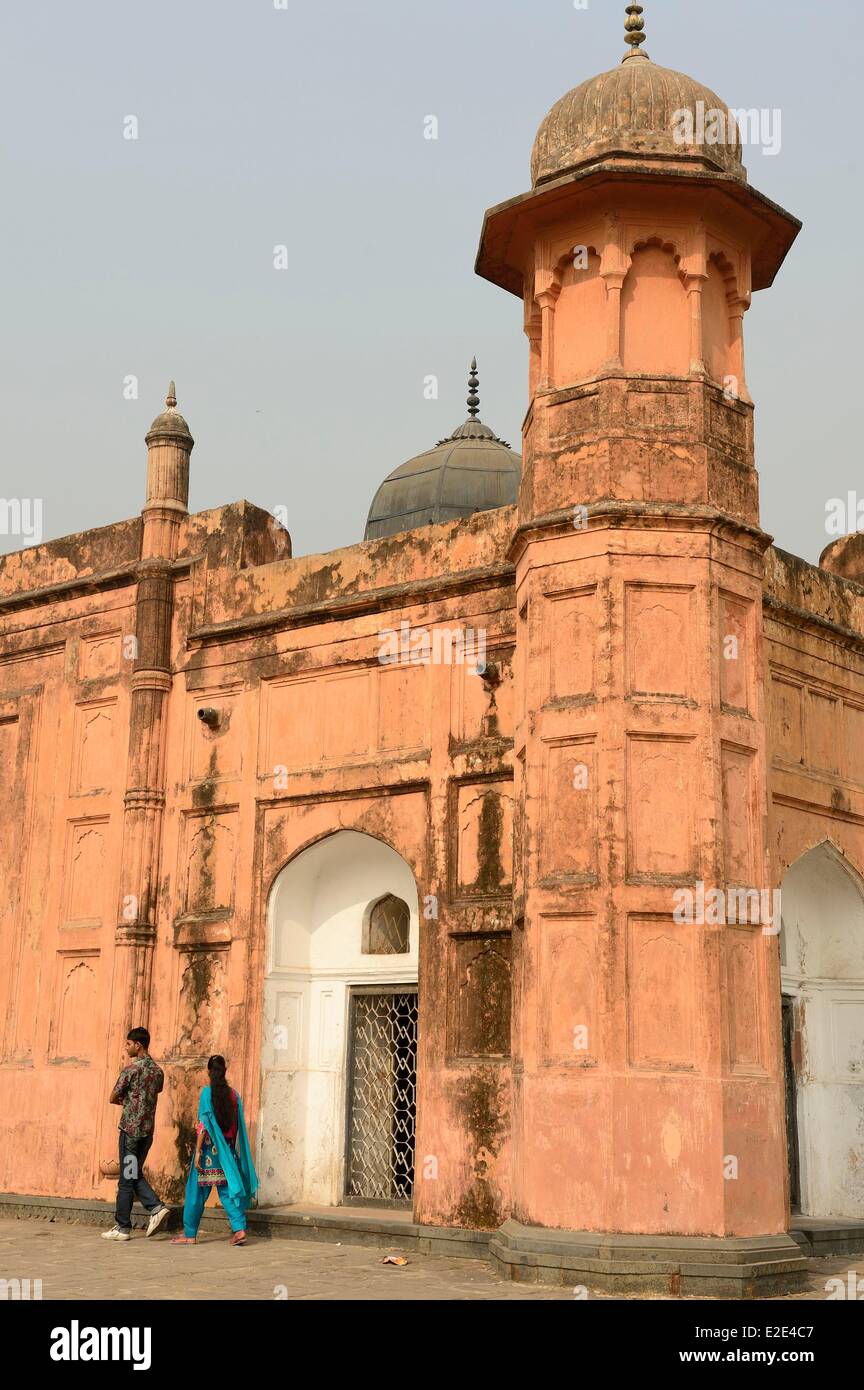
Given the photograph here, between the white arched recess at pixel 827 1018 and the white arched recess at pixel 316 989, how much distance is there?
318 centimetres

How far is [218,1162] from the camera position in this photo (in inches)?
429

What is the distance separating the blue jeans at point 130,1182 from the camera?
11164 millimetres

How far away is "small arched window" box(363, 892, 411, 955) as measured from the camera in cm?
1231

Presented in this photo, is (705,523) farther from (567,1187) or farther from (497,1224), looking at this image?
(497,1224)

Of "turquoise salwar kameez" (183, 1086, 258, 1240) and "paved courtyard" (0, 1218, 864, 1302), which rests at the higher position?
"turquoise salwar kameez" (183, 1086, 258, 1240)

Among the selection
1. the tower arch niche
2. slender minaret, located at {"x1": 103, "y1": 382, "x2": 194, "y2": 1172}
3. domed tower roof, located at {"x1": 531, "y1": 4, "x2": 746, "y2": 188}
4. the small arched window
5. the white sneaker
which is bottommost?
the white sneaker

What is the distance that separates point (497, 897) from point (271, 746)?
2.69m

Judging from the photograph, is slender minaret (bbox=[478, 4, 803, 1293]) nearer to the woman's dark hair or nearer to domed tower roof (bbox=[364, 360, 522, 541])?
the woman's dark hair

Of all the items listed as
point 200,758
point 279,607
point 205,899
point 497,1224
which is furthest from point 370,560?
point 497,1224

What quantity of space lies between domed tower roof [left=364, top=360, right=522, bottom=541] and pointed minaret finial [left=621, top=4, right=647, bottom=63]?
6337 mm

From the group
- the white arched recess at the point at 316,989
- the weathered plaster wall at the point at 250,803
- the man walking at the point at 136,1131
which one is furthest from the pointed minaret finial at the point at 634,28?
the man walking at the point at 136,1131

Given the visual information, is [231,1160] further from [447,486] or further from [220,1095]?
[447,486]

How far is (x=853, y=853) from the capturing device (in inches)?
488

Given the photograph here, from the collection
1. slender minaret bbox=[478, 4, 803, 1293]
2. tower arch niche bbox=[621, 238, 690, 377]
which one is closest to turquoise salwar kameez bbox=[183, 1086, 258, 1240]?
slender minaret bbox=[478, 4, 803, 1293]
